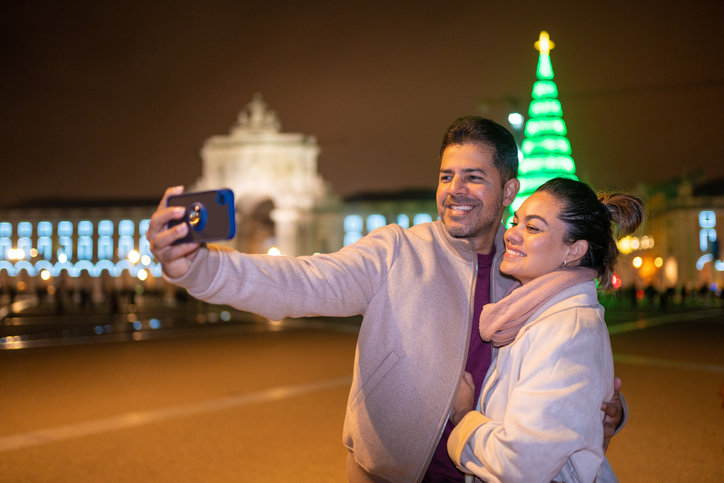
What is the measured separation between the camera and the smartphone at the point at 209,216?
155 cm

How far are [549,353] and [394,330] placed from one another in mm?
605

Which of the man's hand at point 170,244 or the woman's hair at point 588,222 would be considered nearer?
the man's hand at point 170,244

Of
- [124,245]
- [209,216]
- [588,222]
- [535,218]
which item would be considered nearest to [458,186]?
[535,218]

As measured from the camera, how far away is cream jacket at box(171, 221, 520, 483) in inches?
79.1

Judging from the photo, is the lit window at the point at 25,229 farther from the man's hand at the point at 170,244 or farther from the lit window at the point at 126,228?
the man's hand at the point at 170,244

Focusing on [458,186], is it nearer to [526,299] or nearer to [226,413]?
[526,299]

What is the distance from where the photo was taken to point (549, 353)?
1.69m

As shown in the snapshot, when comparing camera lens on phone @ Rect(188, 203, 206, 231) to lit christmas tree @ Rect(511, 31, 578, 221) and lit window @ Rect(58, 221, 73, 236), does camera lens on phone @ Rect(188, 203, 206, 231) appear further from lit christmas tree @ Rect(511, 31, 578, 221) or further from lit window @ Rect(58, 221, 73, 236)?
lit window @ Rect(58, 221, 73, 236)

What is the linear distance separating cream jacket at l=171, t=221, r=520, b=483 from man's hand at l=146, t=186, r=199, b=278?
30 centimetres

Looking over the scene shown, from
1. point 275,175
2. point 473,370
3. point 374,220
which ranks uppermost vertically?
point 275,175

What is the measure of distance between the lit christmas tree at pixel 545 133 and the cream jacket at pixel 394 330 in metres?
12.8

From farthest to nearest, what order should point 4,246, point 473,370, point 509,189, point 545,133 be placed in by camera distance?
1. point 4,246
2. point 545,133
3. point 509,189
4. point 473,370

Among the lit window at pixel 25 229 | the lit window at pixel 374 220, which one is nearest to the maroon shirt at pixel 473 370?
the lit window at pixel 374 220

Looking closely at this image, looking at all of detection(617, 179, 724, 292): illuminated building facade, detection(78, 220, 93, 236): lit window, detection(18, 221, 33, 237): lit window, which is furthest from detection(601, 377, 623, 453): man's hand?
Result: detection(18, 221, 33, 237): lit window
